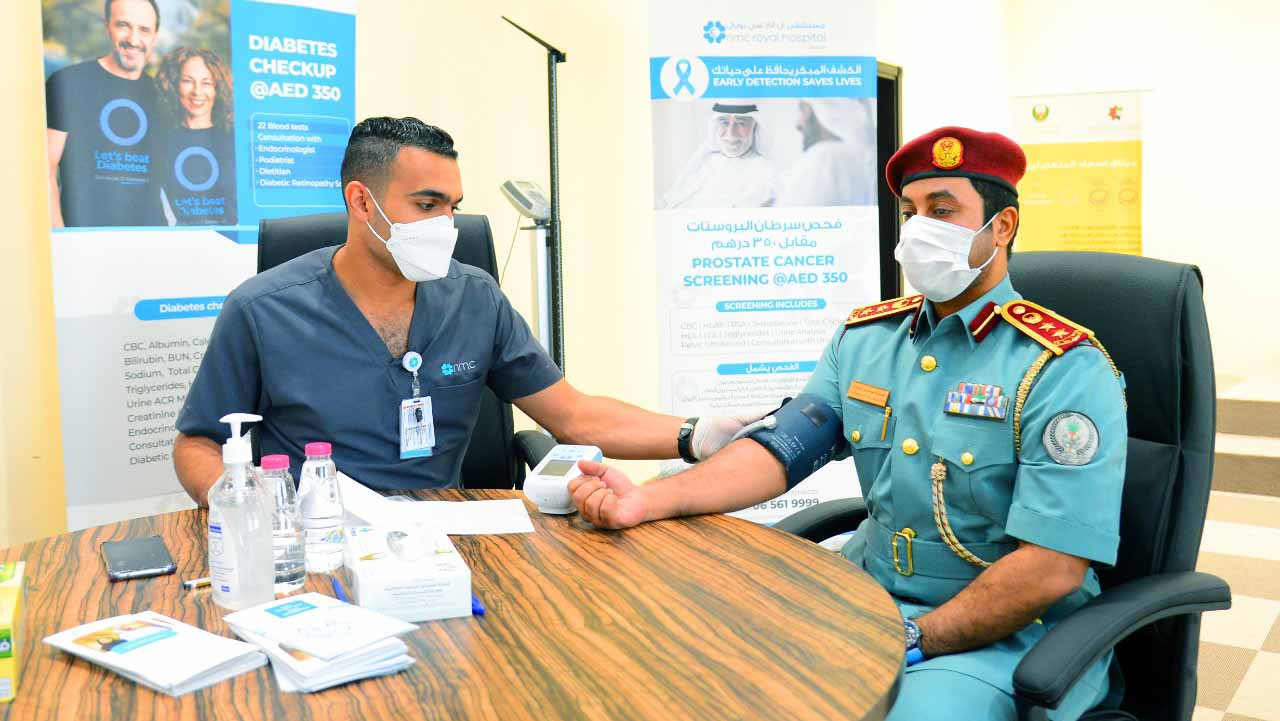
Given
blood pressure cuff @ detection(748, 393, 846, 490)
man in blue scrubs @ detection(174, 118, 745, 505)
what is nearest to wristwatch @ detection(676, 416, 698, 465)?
man in blue scrubs @ detection(174, 118, 745, 505)

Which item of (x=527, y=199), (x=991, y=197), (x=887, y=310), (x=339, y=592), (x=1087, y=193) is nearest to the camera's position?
(x=339, y=592)

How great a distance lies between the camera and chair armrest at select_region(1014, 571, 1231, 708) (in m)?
1.25

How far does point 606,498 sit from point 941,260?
0.69 metres

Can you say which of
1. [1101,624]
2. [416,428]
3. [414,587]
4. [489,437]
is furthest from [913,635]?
[489,437]

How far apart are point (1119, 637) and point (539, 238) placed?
239 cm

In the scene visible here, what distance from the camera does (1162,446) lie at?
1.59 m

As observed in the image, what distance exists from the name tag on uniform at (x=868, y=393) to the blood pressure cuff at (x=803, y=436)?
0.07 m

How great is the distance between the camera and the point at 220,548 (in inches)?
49.0

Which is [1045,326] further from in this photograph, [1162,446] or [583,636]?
[583,636]

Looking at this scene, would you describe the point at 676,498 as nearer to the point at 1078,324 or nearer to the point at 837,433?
the point at 837,433

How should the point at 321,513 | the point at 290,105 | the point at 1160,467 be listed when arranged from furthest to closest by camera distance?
the point at 290,105, the point at 1160,467, the point at 321,513

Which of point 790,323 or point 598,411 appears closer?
point 598,411

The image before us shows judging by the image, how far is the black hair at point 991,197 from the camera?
5.91 feet

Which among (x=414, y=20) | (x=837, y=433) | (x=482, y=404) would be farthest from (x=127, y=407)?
(x=837, y=433)
